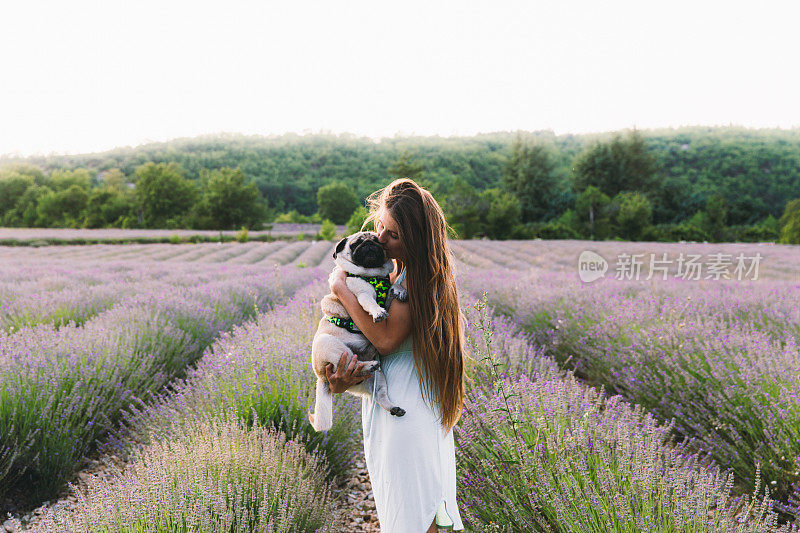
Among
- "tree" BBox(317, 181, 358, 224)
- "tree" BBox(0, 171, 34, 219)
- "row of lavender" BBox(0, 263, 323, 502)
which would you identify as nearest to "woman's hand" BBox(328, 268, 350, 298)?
"row of lavender" BBox(0, 263, 323, 502)

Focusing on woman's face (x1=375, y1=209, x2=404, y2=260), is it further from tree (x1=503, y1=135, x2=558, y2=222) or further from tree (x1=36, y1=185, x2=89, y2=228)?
tree (x1=36, y1=185, x2=89, y2=228)

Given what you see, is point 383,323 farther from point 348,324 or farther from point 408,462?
point 408,462

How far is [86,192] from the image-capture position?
5312cm

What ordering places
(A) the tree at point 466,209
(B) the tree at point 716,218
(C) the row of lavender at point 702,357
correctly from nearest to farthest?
(C) the row of lavender at point 702,357 < (B) the tree at point 716,218 < (A) the tree at point 466,209

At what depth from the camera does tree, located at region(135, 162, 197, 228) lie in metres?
50.2

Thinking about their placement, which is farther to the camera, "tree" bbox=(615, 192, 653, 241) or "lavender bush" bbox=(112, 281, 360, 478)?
"tree" bbox=(615, 192, 653, 241)

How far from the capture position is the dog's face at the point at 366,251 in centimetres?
145

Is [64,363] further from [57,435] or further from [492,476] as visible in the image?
[492,476]

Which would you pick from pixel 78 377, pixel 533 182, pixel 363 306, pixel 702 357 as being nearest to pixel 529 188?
pixel 533 182

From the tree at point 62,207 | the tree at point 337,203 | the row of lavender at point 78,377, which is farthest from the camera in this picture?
the tree at point 62,207

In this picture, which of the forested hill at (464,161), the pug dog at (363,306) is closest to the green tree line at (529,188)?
the forested hill at (464,161)

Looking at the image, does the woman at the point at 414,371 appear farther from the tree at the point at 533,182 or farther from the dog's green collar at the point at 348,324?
the tree at the point at 533,182

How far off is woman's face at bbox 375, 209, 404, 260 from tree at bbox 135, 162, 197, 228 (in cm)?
5308

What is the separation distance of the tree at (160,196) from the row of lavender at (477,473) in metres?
51.9
